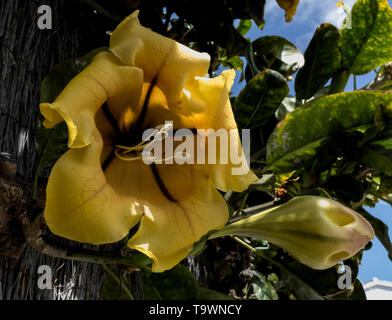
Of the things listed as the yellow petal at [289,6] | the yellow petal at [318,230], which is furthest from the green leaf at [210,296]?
the yellow petal at [289,6]

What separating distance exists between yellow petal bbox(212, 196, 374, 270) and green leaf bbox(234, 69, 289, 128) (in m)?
0.27

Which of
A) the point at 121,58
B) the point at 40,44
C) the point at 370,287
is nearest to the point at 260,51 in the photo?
the point at 40,44

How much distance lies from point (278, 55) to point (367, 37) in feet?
1.04

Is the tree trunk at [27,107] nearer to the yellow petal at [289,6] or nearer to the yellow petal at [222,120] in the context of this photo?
the yellow petal at [222,120]

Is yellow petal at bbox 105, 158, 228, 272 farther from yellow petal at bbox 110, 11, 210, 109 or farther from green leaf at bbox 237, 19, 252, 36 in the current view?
green leaf at bbox 237, 19, 252, 36

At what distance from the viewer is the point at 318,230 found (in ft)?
1.70

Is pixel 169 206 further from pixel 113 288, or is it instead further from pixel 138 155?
pixel 113 288

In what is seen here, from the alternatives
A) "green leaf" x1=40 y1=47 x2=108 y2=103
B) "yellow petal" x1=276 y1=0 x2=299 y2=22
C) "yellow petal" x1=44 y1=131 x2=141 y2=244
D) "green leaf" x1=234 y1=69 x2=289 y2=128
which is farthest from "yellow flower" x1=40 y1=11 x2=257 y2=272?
"yellow petal" x1=276 y1=0 x2=299 y2=22

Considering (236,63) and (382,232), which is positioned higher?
(236,63)

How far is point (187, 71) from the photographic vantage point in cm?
58

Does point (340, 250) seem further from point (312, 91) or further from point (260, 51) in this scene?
point (260, 51)

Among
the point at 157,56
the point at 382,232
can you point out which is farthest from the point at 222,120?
the point at 382,232

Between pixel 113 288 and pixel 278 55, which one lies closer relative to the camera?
pixel 113 288

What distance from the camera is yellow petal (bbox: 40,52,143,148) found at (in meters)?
0.47
